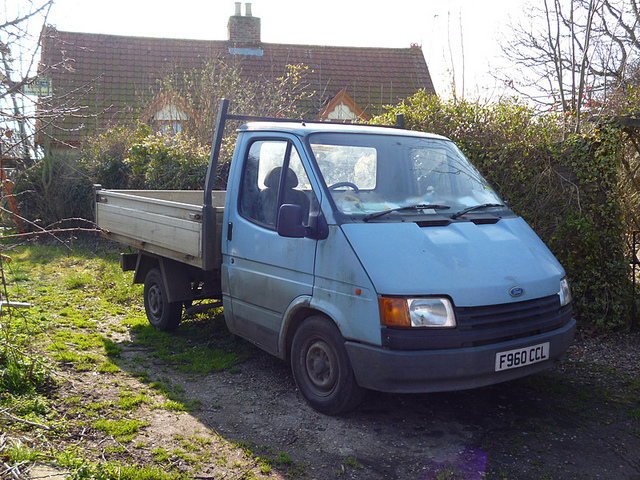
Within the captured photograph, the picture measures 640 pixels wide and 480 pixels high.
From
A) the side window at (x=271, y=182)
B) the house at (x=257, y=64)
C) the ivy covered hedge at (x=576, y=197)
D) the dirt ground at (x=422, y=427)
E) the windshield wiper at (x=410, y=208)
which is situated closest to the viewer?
the dirt ground at (x=422, y=427)

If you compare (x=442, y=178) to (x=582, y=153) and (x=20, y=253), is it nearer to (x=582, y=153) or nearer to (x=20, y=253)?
(x=582, y=153)

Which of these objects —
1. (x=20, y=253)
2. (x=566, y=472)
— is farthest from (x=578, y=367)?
(x=20, y=253)

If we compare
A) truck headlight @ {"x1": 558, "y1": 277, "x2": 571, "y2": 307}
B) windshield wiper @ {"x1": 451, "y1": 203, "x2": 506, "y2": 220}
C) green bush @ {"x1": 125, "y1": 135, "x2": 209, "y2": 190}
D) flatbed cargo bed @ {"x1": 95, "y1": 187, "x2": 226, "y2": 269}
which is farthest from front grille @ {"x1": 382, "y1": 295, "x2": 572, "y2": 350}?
green bush @ {"x1": 125, "y1": 135, "x2": 209, "y2": 190}

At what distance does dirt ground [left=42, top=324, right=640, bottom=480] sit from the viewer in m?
3.71

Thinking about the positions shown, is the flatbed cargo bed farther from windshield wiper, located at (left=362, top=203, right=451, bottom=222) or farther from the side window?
windshield wiper, located at (left=362, top=203, right=451, bottom=222)

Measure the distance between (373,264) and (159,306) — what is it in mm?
3855

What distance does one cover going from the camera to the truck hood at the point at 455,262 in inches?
154

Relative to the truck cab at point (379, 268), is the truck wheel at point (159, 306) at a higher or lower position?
lower

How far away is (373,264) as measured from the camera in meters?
4.01

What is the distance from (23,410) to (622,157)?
20.9 ft

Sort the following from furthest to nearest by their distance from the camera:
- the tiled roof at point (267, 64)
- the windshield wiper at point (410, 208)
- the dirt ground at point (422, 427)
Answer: the tiled roof at point (267, 64), the windshield wiper at point (410, 208), the dirt ground at point (422, 427)

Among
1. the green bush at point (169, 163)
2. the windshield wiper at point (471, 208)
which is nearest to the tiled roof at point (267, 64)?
the green bush at point (169, 163)

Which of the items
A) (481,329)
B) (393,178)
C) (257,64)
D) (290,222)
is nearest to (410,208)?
(393,178)

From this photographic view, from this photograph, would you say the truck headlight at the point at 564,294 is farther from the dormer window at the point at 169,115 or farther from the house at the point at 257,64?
the house at the point at 257,64
